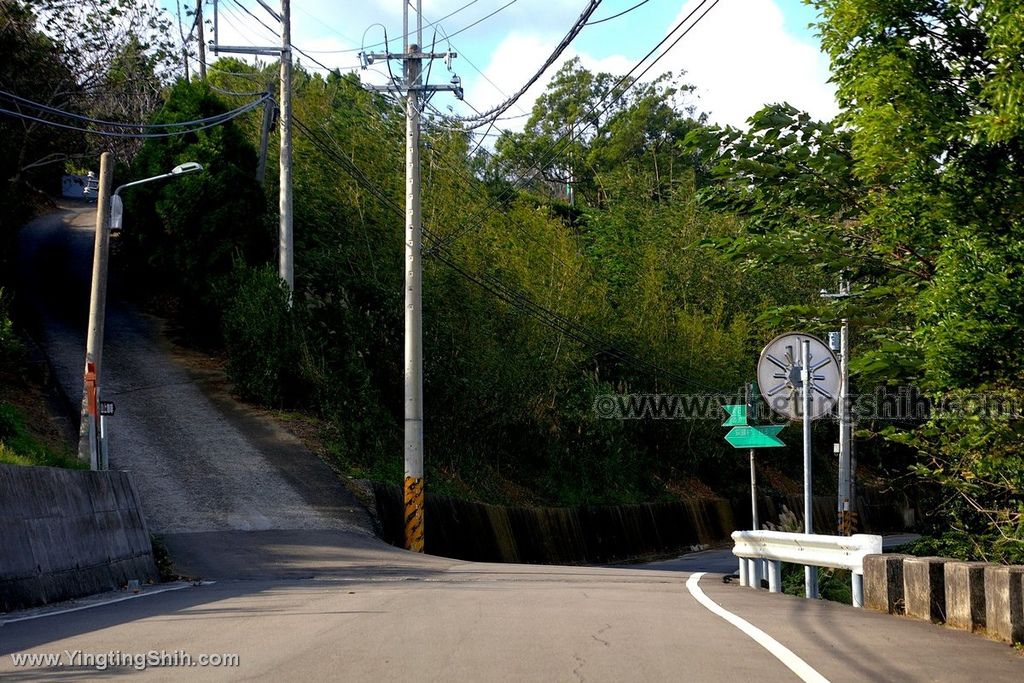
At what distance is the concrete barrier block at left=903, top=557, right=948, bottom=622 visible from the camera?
1047 cm

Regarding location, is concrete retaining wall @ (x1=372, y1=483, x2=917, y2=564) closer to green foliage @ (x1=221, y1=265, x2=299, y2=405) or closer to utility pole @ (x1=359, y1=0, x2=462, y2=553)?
utility pole @ (x1=359, y1=0, x2=462, y2=553)

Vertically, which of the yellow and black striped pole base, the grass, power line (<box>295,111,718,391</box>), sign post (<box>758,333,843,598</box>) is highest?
power line (<box>295,111,718,391</box>)

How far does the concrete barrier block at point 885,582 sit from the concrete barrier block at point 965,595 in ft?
3.32

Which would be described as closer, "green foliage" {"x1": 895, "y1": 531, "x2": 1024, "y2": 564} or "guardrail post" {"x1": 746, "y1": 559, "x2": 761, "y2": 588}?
"green foliage" {"x1": 895, "y1": 531, "x2": 1024, "y2": 564}

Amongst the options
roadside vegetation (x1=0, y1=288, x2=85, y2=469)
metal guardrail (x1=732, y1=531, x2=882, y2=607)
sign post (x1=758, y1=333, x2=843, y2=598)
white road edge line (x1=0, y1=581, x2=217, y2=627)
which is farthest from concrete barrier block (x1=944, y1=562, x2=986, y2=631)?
roadside vegetation (x1=0, y1=288, x2=85, y2=469)

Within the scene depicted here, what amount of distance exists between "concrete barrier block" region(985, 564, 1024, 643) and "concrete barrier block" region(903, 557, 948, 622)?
938 millimetres

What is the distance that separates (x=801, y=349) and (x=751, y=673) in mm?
8060

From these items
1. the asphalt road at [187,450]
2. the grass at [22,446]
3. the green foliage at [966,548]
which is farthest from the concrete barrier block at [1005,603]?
the grass at [22,446]

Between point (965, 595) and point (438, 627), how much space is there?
432 cm

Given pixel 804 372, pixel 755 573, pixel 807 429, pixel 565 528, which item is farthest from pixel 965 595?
pixel 565 528

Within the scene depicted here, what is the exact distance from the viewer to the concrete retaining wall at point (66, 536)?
13188mm

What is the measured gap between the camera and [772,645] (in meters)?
8.68

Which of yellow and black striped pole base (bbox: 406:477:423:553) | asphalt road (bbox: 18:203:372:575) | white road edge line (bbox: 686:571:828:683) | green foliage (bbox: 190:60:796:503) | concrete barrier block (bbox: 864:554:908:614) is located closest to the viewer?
white road edge line (bbox: 686:571:828:683)

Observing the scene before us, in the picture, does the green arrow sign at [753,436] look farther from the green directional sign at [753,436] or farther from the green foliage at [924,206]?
the green foliage at [924,206]
